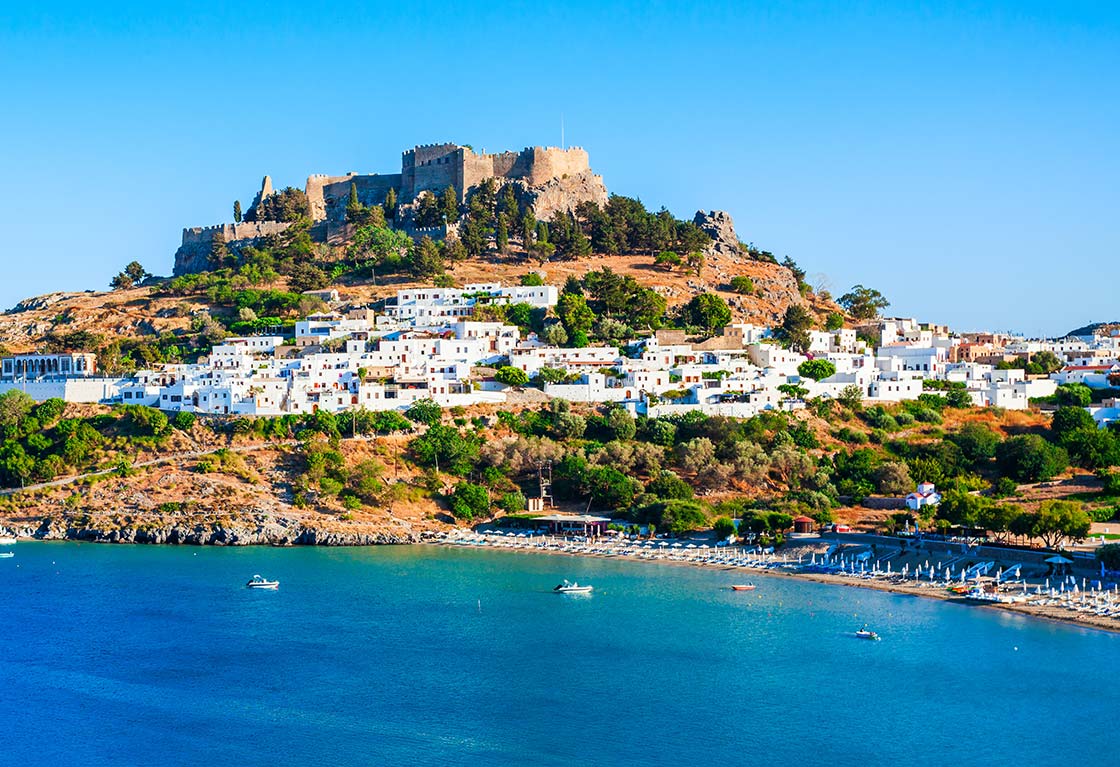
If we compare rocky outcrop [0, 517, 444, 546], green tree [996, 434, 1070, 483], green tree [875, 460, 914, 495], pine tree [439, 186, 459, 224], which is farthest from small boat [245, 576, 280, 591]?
pine tree [439, 186, 459, 224]

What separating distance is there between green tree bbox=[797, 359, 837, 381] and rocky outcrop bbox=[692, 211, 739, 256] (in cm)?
1843

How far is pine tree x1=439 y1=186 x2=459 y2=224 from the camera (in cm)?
7156

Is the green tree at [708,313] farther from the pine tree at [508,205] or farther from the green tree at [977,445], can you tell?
the green tree at [977,445]

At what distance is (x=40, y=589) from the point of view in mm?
36812

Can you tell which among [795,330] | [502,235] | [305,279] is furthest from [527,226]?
[795,330]

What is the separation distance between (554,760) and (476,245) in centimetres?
4982

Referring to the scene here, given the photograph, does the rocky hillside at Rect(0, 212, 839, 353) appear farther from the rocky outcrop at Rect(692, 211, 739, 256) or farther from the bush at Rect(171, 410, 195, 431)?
the bush at Rect(171, 410, 195, 431)

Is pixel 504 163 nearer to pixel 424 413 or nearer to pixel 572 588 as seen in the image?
pixel 424 413

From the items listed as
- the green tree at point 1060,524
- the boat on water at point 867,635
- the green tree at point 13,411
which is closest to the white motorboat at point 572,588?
the boat on water at point 867,635

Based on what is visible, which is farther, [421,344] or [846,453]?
[421,344]

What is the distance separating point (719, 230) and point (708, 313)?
14.6m

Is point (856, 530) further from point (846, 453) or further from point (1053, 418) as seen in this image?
point (1053, 418)

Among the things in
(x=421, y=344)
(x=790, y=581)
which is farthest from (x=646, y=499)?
(x=421, y=344)

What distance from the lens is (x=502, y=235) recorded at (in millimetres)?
70938
